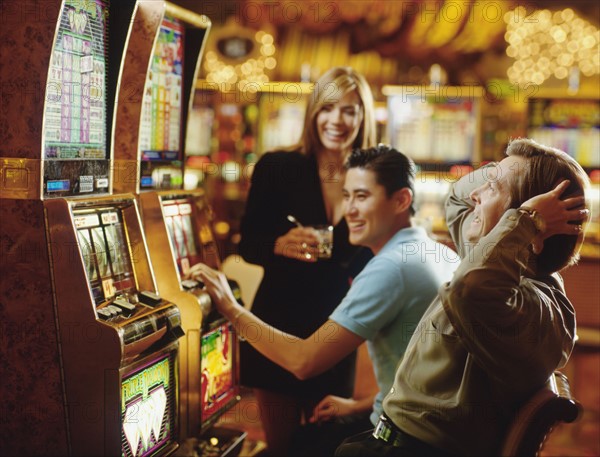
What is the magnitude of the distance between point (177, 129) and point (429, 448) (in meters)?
1.79

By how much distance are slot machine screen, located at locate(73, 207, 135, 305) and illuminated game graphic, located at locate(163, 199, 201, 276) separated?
33cm

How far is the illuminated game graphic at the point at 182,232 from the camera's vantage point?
2.77m

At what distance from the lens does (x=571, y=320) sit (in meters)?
1.61

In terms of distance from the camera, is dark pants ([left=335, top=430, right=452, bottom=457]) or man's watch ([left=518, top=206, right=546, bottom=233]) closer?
man's watch ([left=518, top=206, right=546, bottom=233])

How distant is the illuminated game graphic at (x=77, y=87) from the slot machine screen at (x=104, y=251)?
0.19 meters

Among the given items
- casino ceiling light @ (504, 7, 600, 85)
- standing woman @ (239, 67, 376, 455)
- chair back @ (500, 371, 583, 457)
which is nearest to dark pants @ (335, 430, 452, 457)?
chair back @ (500, 371, 583, 457)

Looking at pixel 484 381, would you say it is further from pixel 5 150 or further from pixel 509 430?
pixel 5 150

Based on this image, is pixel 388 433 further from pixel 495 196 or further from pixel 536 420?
pixel 495 196

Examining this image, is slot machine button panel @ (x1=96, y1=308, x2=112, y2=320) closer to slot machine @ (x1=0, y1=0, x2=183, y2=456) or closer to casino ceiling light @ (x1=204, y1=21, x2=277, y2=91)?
slot machine @ (x1=0, y1=0, x2=183, y2=456)

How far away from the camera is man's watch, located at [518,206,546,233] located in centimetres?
150

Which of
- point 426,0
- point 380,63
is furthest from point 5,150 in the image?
point 380,63

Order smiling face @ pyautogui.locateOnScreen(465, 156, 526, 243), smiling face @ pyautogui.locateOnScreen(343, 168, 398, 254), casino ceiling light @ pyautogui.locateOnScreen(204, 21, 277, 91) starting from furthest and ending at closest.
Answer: casino ceiling light @ pyautogui.locateOnScreen(204, 21, 277, 91) → smiling face @ pyautogui.locateOnScreen(343, 168, 398, 254) → smiling face @ pyautogui.locateOnScreen(465, 156, 526, 243)

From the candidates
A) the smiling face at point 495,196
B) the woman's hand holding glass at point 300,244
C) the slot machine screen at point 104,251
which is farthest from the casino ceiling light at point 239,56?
the smiling face at point 495,196

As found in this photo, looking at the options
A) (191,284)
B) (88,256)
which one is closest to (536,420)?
(88,256)
